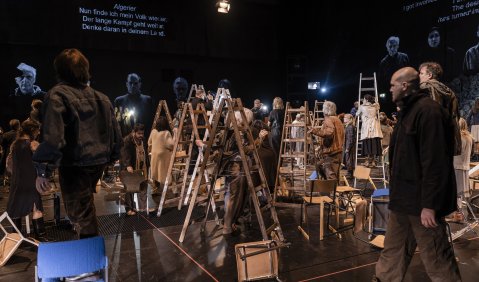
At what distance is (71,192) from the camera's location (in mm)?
2264

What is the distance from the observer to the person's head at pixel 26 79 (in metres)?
9.63

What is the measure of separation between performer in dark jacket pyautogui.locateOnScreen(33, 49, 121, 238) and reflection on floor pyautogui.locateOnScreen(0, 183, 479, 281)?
1.26 meters

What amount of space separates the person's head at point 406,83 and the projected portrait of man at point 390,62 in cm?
961

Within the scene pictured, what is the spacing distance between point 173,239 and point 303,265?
1.64 metres

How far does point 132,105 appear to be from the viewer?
11.4m

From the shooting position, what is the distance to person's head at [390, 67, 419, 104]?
91.3 inches

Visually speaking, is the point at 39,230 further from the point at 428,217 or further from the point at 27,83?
the point at 27,83

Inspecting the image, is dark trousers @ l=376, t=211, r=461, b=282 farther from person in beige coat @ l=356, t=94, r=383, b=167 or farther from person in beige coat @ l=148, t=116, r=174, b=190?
person in beige coat @ l=356, t=94, r=383, b=167

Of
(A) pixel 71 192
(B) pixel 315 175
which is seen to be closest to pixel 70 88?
(A) pixel 71 192

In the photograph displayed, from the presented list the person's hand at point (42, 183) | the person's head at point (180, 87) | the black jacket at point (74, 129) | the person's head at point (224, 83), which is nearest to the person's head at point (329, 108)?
the black jacket at point (74, 129)

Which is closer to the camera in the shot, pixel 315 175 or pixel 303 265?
pixel 303 265

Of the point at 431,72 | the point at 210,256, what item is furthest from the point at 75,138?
the point at 431,72

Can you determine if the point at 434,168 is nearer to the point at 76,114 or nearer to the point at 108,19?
the point at 76,114

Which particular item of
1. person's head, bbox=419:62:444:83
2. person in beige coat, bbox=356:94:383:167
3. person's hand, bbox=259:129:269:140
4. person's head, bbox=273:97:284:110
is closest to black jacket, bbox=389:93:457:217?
person's head, bbox=419:62:444:83
